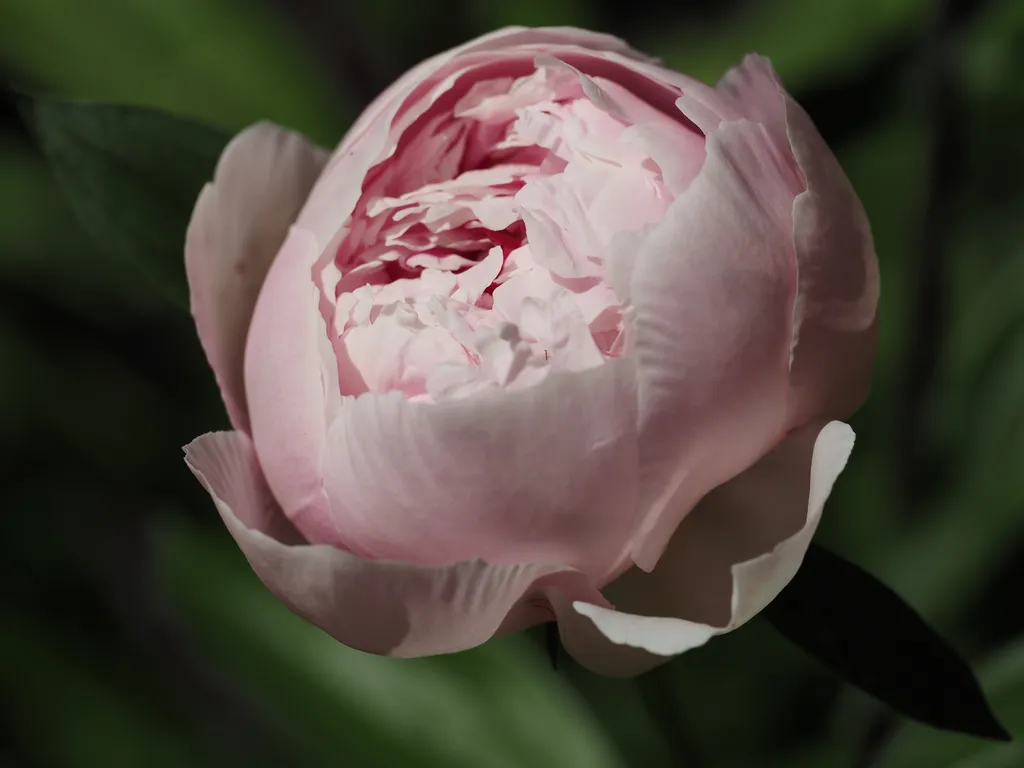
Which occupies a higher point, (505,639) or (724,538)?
(724,538)

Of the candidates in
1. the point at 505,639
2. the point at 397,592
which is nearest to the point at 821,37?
the point at 505,639

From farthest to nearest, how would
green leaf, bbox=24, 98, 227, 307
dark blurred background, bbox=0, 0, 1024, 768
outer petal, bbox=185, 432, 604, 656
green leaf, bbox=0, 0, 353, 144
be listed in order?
green leaf, bbox=0, 0, 353, 144, dark blurred background, bbox=0, 0, 1024, 768, green leaf, bbox=24, 98, 227, 307, outer petal, bbox=185, 432, 604, 656

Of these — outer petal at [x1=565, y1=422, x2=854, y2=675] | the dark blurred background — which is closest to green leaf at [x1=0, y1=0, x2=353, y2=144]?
the dark blurred background

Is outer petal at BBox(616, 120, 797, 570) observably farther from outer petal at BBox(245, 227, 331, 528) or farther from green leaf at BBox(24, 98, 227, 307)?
green leaf at BBox(24, 98, 227, 307)

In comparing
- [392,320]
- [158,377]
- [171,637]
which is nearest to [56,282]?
[158,377]

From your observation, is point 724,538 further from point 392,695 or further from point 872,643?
point 392,695

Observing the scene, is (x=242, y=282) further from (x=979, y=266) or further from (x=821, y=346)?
(x=979, y=266)
